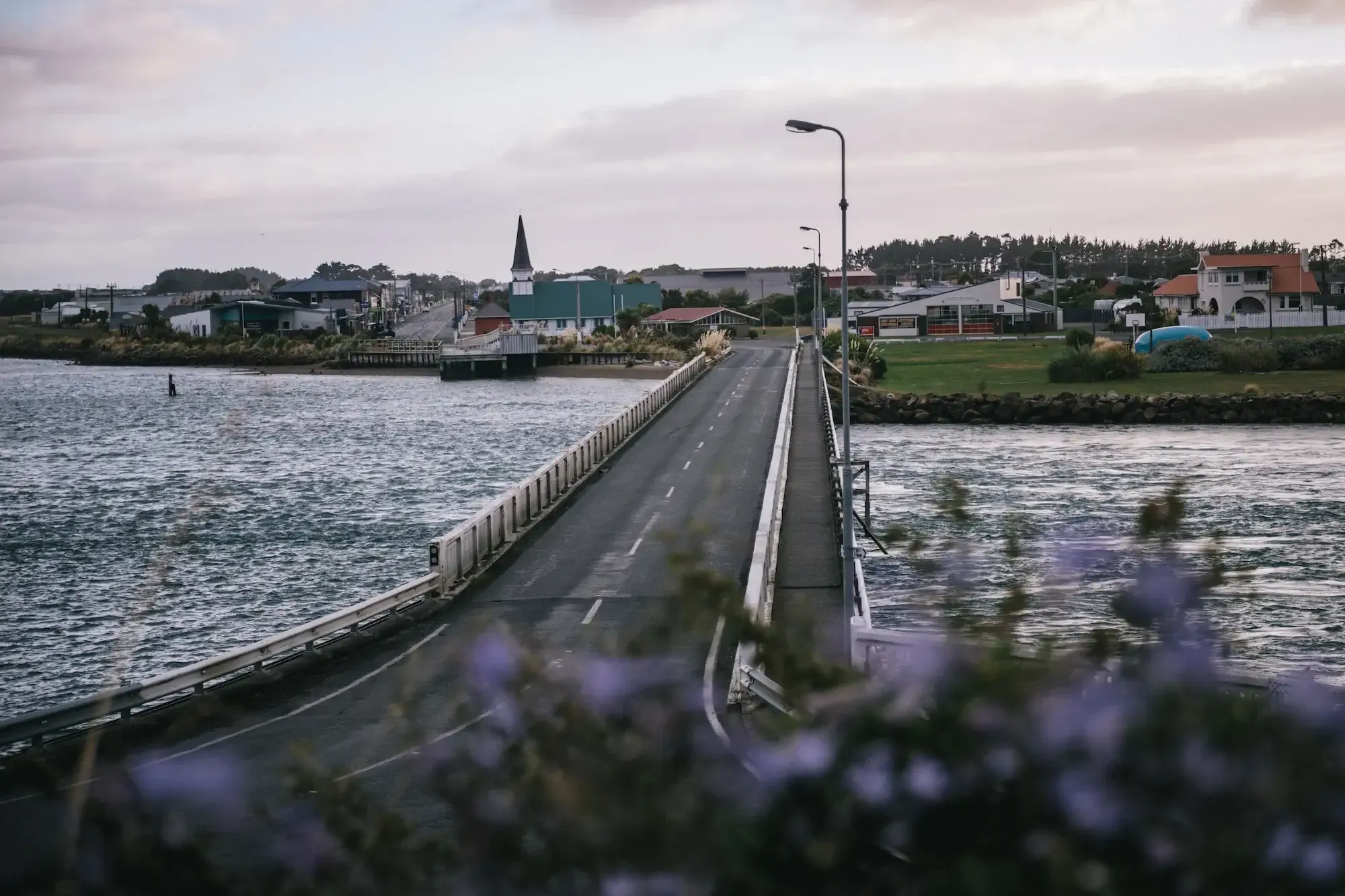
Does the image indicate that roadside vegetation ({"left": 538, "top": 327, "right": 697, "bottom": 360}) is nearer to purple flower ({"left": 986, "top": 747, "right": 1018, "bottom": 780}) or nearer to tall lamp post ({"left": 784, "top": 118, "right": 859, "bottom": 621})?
tall lamp post ({"left": 784, "top": 118, "right": 859, "bottom": 621})

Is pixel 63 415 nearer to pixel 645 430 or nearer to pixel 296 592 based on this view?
pixel 645 430

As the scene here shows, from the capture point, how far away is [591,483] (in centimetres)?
4156

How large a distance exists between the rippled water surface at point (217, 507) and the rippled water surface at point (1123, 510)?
13920mm

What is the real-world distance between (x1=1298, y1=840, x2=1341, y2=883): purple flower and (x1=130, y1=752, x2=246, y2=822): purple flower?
→ 8.45 feet

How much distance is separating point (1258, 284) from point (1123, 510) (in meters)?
103

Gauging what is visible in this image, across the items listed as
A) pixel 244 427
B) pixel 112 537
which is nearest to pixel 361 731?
pixel 112 537

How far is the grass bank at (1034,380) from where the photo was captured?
80.9 metres

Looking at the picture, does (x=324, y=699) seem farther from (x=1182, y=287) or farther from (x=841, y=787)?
(x=1182, y=287)

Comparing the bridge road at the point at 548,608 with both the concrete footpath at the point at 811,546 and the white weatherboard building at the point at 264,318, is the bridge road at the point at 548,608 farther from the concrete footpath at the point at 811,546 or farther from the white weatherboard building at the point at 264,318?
the white weatherboard building at the point at 264,318

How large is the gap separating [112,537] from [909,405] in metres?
43.7

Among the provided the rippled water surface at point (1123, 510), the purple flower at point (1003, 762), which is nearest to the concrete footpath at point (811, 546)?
the rippled water surface at point (1123, 510)

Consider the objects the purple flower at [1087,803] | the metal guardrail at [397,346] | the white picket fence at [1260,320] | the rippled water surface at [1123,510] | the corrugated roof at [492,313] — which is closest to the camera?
the purple flower at [1087,803]

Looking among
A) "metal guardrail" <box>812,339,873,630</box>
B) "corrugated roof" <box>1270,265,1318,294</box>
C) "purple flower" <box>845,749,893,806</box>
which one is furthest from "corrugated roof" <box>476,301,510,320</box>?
"purple flower" <box>845,749,893,806</box>

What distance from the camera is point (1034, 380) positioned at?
8800 cm
